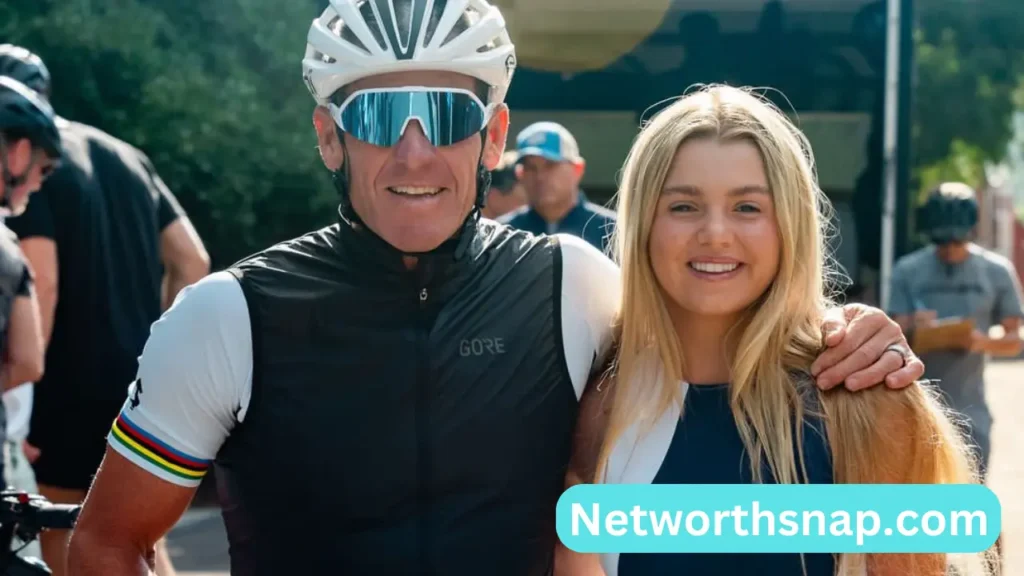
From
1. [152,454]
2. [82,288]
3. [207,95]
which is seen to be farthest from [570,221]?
[152,454]

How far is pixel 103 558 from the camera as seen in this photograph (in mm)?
2262

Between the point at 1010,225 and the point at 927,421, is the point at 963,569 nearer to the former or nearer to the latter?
the point at 927,421

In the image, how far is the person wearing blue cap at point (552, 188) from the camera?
21.5 ft

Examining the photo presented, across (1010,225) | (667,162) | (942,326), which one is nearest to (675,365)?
(667,162)

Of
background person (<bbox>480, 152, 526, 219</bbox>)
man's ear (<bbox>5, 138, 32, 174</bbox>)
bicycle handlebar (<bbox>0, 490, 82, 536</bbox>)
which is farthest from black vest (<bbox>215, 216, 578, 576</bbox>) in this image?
background person (<bbox>480, 152, 526, 219</bbox>)

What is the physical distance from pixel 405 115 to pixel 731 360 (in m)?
0.75

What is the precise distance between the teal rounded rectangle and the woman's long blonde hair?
32 millimetres

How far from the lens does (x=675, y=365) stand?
2482 mm

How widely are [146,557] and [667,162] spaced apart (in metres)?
1.15

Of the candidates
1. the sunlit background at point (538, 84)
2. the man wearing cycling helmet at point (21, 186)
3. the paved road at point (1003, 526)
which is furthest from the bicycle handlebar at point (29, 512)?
the sunlit background at point (538, 84)

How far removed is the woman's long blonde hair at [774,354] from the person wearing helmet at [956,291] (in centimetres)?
386

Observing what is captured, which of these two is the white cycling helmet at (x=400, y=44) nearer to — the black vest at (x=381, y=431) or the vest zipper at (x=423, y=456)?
the black vest at (x=381, y=431)

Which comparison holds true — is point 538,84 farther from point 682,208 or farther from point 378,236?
point 378,236

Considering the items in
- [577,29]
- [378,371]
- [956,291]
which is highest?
[577,29]
